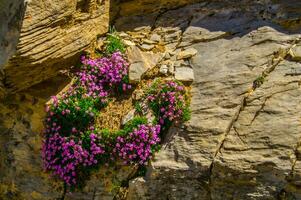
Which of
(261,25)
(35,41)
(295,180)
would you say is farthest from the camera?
(261,25)

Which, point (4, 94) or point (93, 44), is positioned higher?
point (93, 44)

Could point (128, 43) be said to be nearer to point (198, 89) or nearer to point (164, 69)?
point (164, 69)

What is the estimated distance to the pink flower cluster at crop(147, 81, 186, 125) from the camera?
11.2 metres

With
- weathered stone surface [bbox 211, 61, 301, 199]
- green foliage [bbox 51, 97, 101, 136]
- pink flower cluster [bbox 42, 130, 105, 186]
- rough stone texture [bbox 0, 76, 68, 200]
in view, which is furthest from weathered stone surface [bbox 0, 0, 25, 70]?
weathered stone surface [bbox 211, 61, 301, 199]

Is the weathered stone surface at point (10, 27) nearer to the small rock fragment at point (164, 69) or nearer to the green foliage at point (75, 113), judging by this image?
the green foliage at point (75, 113)

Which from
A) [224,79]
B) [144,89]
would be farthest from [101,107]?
[224,79]

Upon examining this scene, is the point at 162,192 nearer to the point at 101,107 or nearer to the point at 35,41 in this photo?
the point at 101,107

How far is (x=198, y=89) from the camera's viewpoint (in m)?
11.5

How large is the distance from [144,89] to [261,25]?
10.5 feet

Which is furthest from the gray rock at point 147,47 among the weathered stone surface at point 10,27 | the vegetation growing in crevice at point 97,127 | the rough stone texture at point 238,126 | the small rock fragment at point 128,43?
the weathered stone surface at point 10,27

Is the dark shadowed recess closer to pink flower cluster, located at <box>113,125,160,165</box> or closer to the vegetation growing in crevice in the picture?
the vegetation growing in crevice

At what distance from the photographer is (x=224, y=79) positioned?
11.3m

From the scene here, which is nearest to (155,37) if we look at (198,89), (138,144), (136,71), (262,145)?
(136,71)

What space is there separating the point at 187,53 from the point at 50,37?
3.32 m
